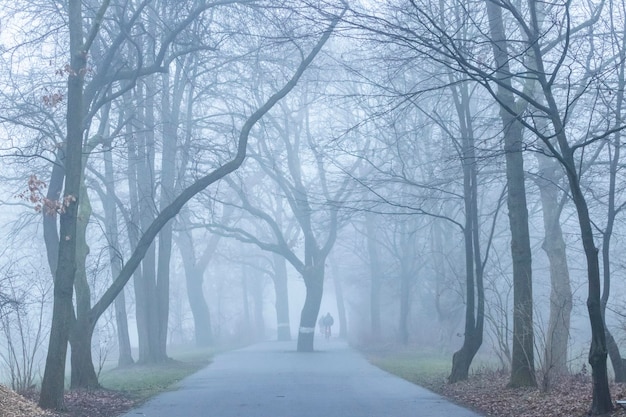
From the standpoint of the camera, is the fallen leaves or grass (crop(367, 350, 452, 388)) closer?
the fallen leaves

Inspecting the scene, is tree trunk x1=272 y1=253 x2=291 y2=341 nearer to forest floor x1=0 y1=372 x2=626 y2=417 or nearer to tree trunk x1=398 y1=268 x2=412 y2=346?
tree trunk x1=398 y1=268 x2=412 y2=346

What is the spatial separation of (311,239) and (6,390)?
2633 cm

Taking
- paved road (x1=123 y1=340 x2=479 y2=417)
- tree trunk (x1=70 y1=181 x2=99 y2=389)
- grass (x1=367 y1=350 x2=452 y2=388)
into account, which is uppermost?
tree trunk (x1=70 y1=181 x2=99 y2=389)

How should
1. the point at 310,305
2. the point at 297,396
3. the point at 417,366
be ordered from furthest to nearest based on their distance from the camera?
the point at 310,305, the point at 417,366, the point at 297,396

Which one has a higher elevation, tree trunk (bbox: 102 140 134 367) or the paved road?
tree trunk (bbox: 102 140 134 367)

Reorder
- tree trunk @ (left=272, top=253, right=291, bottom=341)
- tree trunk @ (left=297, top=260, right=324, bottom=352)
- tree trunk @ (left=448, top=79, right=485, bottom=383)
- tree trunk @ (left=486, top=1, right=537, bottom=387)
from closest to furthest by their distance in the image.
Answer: tree trunk @ (left=486, top=1, right=537, bottom=387) < tree trunk @ (left=448, top=79, right=485, bottom=383) < tree trunk @ (left=297, top=260, right=324, bottom=352) < tree trunk @ (left=272, top=253, right=291, bottom=341)

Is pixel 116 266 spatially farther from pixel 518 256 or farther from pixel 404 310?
pixel 518 256

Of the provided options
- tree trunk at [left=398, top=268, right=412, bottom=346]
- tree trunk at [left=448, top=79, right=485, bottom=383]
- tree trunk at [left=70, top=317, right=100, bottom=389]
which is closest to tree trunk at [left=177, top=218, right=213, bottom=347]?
tree trunk at [left=398, top=268, right=412, bottom=346]

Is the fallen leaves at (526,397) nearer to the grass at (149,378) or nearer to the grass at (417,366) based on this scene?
the grass at (417,366)

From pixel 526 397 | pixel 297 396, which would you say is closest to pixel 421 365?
pixel 297 396

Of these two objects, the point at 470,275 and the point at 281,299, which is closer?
the point at 470,275

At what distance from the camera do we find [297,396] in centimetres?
1741

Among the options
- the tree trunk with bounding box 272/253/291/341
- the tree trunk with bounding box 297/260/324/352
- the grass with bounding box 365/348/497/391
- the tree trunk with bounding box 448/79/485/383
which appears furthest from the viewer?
the tree trunk with bounding box 272/253/291/341

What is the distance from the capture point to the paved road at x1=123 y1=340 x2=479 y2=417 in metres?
14.4
